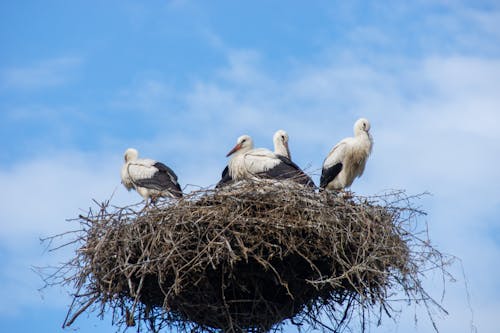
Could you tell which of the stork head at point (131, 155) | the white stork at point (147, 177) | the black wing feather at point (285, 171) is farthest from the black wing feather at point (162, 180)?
the black wing feather at point (285, 171)

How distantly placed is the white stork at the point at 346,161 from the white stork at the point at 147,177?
149cm

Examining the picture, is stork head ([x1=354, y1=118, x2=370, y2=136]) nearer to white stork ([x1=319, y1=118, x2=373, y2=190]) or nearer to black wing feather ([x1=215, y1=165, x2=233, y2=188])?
white stork ([x1=319, y1=118, x2=373, y2=190])

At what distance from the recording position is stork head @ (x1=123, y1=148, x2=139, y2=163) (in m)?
12.1

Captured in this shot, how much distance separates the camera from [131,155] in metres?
12.2

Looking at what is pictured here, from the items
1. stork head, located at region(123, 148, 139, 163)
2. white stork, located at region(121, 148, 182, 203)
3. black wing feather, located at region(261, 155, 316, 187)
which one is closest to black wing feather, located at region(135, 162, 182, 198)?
white stork, located at region(121, 148, 182, 203)

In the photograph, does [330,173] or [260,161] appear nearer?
[260,161]

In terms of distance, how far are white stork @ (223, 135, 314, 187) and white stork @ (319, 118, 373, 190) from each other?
60cm

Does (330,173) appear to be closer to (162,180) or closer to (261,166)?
(261,166)

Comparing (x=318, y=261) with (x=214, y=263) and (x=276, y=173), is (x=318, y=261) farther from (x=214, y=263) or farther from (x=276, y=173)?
(x=276, y=173)

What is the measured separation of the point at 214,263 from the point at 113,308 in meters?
0.88

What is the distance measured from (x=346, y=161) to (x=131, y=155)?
2681mm

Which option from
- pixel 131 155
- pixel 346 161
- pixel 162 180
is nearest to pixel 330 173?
pixel 346 161

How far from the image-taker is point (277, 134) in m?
10.8

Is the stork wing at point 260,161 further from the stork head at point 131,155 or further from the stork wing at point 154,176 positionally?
the stork head at point 131,155
